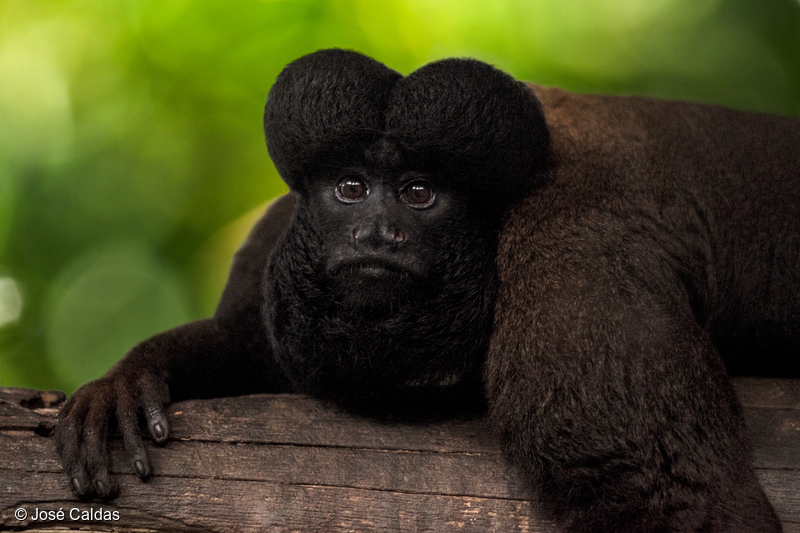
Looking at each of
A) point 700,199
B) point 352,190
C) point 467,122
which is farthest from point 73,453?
point 700,199

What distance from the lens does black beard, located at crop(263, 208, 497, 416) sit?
6.81 ft

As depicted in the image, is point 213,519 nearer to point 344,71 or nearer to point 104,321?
point 344,71

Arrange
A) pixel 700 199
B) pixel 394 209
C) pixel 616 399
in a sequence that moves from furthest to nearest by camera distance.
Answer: pixel 700 199, pixel 394 209, pixel 616 399

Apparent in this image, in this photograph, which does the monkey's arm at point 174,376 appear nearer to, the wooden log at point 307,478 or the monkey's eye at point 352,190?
the wooden log at point 307,478

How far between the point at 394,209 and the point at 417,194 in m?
0.09

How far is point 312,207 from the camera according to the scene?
2.18 meters

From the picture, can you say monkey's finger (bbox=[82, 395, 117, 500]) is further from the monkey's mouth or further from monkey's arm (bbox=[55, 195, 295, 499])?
the monkey's mouth

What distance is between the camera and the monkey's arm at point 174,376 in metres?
2.15

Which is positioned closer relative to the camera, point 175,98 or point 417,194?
point 417,194

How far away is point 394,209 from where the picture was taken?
2037 millimetres

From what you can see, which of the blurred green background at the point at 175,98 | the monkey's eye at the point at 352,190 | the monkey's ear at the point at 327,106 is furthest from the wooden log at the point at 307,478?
the blurred green background at the point at 175,98

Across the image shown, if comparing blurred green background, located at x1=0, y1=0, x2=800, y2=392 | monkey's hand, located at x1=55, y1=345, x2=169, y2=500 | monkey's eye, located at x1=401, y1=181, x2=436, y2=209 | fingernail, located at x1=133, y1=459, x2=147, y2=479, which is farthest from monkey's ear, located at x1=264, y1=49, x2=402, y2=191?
blurred green background, located at x1=0, y1=0, x2=800, y2=392

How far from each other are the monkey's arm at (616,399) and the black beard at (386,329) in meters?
0.11

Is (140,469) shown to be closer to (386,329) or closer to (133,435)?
(133,435)
